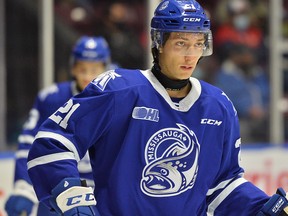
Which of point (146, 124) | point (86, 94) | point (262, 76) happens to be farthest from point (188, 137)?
point (262, 76)

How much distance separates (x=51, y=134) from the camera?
279 cm

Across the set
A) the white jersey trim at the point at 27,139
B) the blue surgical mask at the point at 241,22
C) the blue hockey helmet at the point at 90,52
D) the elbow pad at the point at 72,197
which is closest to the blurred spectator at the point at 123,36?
the blue surgical mask at the point at 241,22

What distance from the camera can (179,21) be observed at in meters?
2.93

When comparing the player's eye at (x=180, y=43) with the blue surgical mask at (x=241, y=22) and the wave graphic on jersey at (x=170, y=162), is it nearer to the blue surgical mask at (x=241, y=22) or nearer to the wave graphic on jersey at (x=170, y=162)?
the wave graphic on jersey at (x=170, y=162)

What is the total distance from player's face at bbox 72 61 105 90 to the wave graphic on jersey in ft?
5.49

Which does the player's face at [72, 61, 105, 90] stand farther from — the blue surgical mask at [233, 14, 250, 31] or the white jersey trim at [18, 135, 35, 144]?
the blue surgical mask at [233, 14, 250, 31]

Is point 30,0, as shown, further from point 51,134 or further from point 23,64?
point 51,134

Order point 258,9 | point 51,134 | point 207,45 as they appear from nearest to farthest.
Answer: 1. point 51,134
2. point 207,45
3. point 258,9

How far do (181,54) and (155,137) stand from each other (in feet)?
0.95

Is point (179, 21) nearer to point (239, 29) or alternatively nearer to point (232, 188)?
point (232, 188)

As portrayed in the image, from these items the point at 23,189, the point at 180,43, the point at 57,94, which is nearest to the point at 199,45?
the point at 180,43

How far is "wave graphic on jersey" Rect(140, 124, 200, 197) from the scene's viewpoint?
9.46 ft

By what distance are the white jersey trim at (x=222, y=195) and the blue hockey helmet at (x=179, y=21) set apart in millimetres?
469

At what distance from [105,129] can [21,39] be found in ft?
10.8
